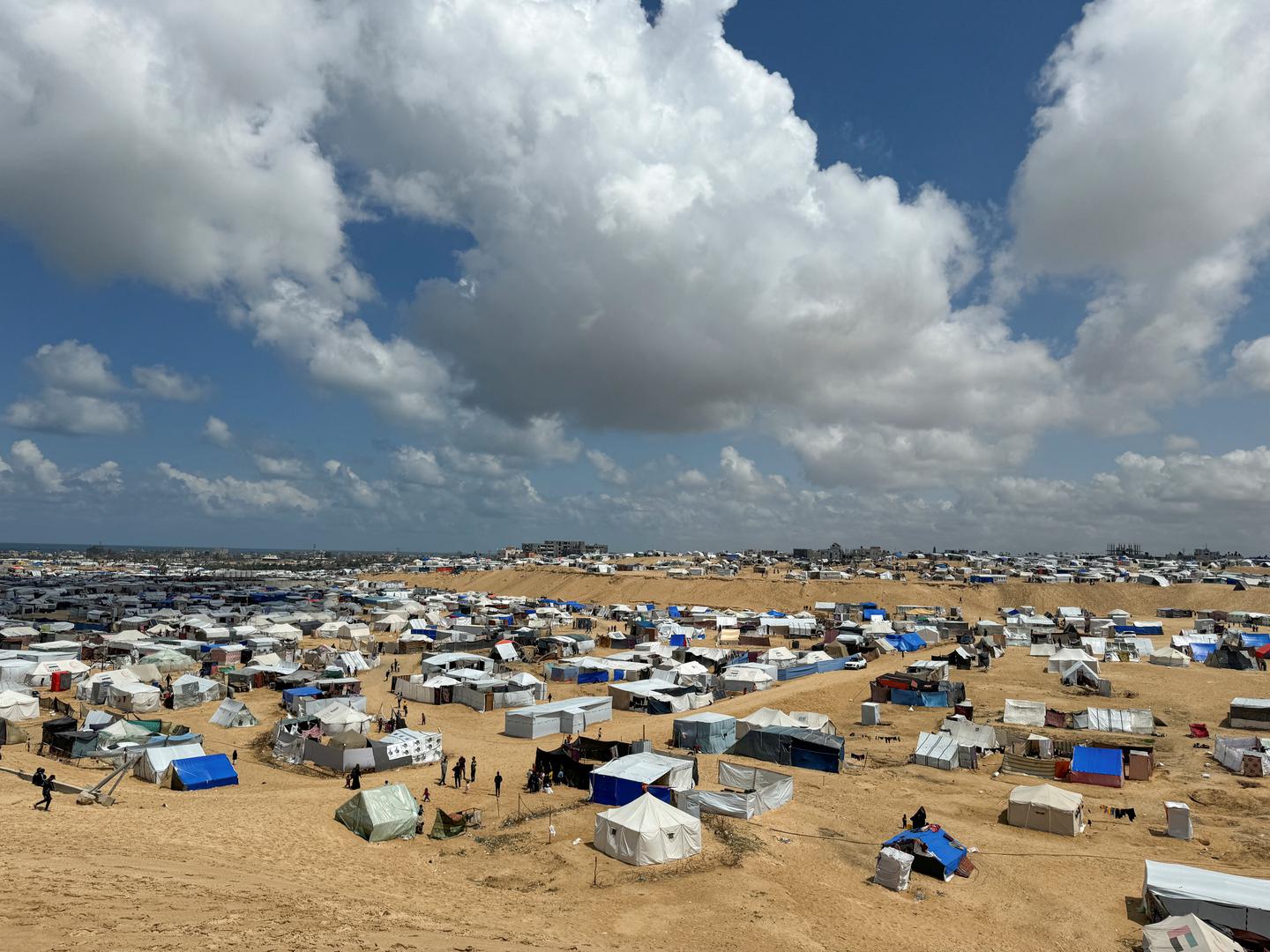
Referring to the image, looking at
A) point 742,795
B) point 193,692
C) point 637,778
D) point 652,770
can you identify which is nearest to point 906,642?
point 742,795

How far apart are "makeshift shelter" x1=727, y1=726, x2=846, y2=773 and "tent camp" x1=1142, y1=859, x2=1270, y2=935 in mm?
13406

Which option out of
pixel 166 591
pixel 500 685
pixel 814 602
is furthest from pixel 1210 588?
pixel 166 591

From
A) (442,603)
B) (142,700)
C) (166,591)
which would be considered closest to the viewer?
(142,700)

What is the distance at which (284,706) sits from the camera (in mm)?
43781

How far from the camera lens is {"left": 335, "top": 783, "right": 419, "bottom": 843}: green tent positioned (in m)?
23.1

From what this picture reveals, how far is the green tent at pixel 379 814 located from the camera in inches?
908

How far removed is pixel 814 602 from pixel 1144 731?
7164cm

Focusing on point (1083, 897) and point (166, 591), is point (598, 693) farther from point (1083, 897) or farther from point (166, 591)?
point (166, 591)

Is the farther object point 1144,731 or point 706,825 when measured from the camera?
point 1144,731

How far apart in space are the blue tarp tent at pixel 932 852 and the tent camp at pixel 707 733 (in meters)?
13.5

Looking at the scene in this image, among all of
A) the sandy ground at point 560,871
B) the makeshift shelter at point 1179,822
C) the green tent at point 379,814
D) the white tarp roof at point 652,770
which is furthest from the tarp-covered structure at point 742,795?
the makeshift shelter at point 1179,822

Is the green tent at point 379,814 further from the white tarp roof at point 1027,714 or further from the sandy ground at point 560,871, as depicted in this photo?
the white tarp roof at point 1027,714

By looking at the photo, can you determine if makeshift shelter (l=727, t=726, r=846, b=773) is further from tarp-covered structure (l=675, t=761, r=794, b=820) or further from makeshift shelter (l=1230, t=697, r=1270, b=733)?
makeshift shelter (l=1230, t=697, r=1270, b=733)

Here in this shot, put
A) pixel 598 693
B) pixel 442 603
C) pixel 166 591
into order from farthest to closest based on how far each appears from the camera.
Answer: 1. pixel 166 591
2. pixel 442 603
3. pixel 598 693
